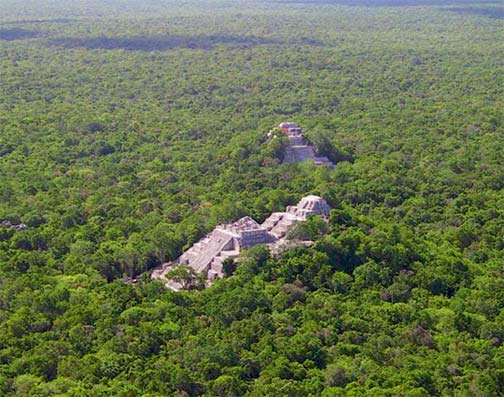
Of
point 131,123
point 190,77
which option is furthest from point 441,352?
point 190,77

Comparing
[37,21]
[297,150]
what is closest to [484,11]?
[37,21]

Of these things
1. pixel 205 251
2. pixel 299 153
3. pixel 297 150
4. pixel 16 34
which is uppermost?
pixel 205 251

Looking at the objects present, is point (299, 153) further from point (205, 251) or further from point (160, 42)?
point (160, 42)

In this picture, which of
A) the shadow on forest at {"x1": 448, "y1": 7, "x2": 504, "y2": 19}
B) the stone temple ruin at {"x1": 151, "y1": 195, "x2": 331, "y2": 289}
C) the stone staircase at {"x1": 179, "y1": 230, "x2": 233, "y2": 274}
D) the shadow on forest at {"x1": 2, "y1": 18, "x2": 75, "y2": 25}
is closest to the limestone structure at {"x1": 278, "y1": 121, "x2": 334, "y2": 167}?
the stone temple ruin at {"x1": 151, "y1": 195, "x2": 331, "y2": 289}

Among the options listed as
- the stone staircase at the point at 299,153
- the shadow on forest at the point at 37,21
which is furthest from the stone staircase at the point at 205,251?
the shadow on forest at the point at 37,21

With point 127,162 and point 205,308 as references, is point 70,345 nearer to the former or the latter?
point 205,308
